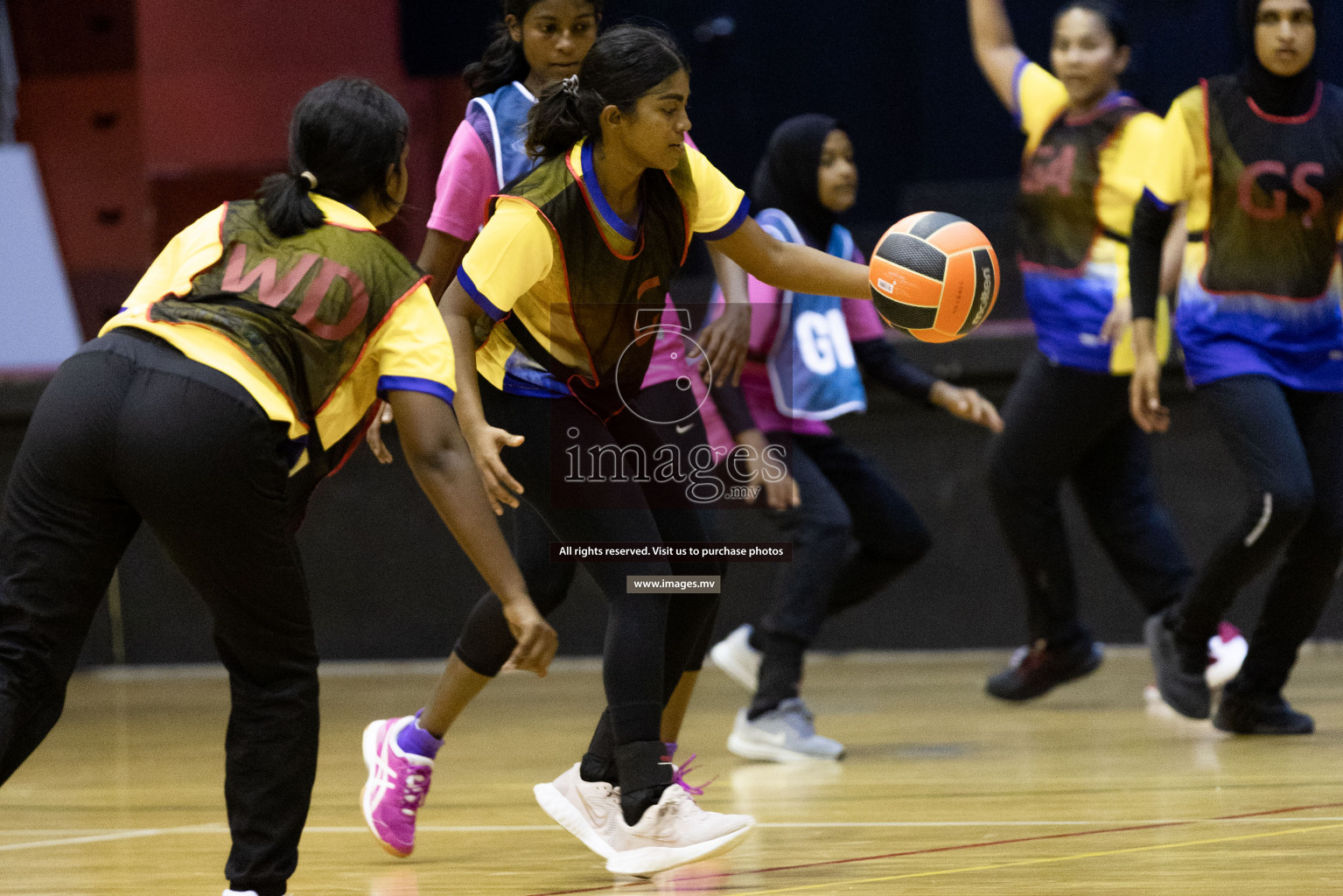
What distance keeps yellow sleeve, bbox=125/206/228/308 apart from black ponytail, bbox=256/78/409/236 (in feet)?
0.30

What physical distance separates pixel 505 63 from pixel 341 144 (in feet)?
3.02

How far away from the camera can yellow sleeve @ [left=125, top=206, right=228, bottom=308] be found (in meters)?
2.52

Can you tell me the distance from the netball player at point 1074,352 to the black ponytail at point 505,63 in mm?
2012

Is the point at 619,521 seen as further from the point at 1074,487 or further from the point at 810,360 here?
the point at 1074,487

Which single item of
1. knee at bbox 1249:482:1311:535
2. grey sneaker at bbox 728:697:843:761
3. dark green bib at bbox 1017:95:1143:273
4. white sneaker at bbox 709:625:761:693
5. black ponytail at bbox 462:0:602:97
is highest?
black ponytail at bbox 462:0:602:97

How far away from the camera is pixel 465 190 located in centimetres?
330

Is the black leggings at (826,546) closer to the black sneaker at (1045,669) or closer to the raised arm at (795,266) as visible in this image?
the black sneaker at (1045,669)

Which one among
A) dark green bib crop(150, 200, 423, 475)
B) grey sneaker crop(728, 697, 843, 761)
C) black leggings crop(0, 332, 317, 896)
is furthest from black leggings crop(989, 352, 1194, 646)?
black leggings crop(0, 332, 317, 896)

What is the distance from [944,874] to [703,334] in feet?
4.14

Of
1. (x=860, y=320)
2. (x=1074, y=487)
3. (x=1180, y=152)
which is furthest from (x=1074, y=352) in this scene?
(x=1180, y=152)

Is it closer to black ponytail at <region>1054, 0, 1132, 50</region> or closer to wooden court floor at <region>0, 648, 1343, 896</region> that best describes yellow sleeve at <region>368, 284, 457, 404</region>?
wooden court floor at <region>0, 648, 1343, 896</region>

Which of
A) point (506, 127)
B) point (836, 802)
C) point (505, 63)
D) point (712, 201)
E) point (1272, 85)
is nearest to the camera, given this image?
point (712, 201)

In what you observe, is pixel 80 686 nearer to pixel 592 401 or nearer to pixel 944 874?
pixel 592 401

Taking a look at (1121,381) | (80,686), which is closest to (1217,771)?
(1121,381)
